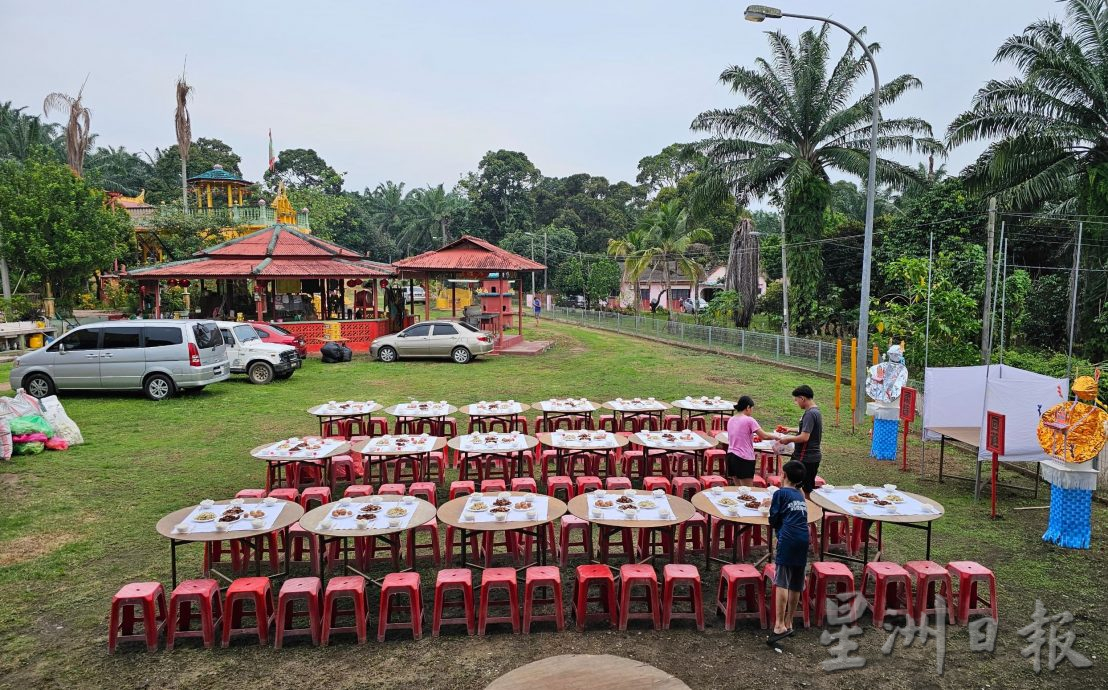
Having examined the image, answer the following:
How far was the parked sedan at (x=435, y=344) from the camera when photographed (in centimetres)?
2245

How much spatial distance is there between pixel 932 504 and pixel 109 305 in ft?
120

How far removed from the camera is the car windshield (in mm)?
18469

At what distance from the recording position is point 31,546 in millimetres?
7496

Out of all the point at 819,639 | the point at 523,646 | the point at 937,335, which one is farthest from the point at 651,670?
the point at 937,335

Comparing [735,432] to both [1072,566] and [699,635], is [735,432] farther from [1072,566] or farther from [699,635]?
[1072,566]

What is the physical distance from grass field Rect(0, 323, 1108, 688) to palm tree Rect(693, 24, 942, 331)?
13.8 metres

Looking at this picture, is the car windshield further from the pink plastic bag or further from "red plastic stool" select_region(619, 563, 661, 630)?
"red plastic stool" select_region(619, 563, 661, 630)

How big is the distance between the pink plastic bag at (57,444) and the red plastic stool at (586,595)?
981 cm

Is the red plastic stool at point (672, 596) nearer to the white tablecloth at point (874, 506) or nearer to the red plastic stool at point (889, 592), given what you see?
the red plastic stool at point (889, 592)

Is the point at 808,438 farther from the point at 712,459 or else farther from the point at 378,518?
the point at 378,518

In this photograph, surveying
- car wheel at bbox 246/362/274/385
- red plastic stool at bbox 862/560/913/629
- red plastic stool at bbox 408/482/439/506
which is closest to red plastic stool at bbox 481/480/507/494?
red plastic stool at bbox 408/482/439/506

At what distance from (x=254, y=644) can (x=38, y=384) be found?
41.7ft

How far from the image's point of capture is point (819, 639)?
5.69 metres

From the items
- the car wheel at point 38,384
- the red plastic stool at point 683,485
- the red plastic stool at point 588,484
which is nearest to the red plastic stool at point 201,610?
the red plastic stool at point 588,484
